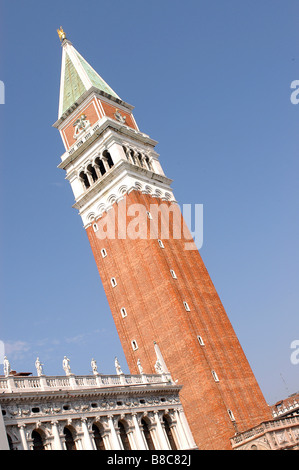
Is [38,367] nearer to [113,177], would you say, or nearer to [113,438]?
[113,438]

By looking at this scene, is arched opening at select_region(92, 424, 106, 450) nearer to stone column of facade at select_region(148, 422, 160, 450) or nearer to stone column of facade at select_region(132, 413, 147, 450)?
stone column of facade at select_region(132, 413, 147, 450)

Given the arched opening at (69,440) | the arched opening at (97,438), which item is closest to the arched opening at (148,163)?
the arched opening at (97,438)

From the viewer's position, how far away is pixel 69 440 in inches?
1122

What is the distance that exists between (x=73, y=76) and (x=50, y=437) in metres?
48.6

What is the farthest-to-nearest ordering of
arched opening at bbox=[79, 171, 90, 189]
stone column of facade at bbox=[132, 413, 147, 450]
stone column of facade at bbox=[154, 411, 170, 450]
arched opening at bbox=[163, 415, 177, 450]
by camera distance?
arched opening at bbox=[79, 171, 90, 189]
arched opening at bbox=[163, 415, 177, 450]
stone column of facade at bbox=[154, 411, 170, 450]
stone column of facade at bbox=[132, 413, 147, 450]

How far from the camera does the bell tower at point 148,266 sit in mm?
44188

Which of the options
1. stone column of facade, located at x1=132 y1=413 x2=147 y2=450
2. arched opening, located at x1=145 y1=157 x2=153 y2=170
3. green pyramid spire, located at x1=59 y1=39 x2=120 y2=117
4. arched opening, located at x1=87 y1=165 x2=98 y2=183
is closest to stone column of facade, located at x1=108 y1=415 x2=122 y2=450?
stone column of facade, located at x1=132 y1=413 x2=147 y2=450

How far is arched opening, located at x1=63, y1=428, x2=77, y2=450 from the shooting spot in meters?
28.2

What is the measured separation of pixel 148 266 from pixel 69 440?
2358cm

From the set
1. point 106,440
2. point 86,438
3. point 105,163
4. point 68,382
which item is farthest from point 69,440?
point 105,163

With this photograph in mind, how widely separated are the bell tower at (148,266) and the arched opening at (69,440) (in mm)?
15872

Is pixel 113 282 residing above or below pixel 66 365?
above
